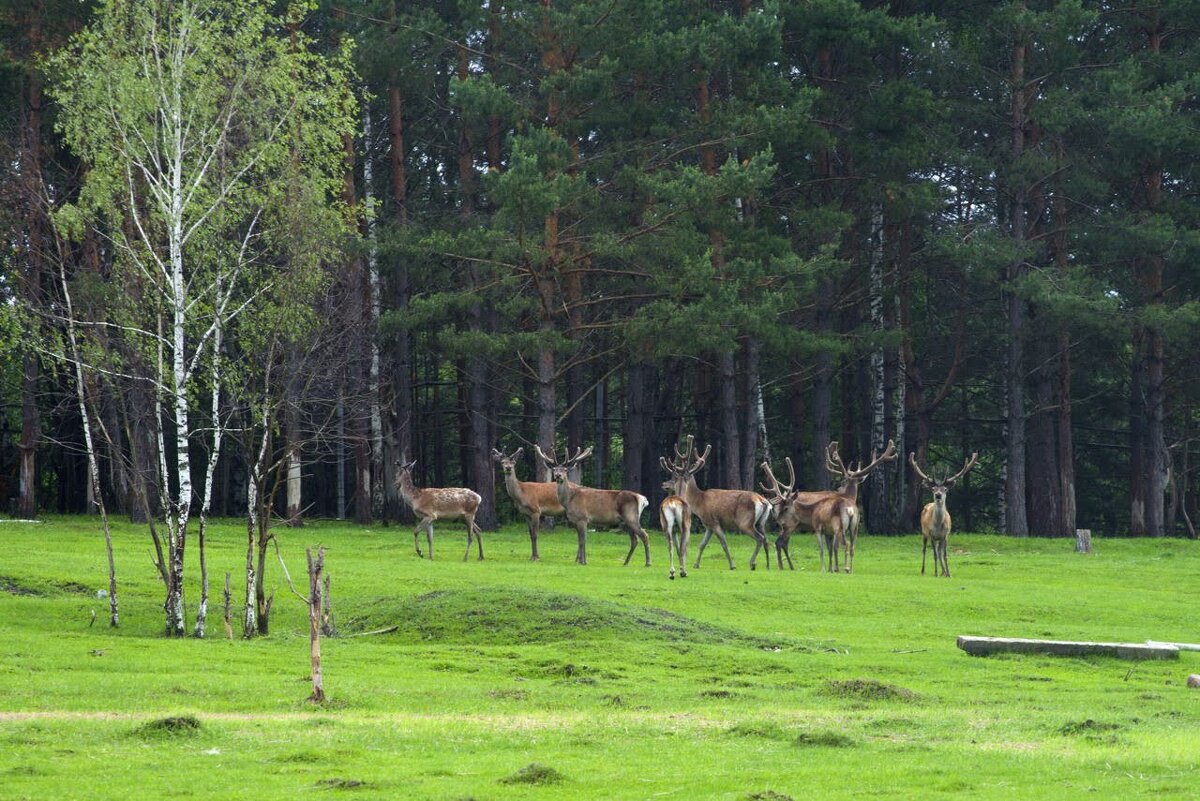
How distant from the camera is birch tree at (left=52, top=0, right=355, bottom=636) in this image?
2486cm

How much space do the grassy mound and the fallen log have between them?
2421 mm

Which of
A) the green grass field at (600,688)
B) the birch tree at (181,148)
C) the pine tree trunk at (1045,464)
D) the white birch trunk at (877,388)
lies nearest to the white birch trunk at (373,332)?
the birch tree at (181,148)

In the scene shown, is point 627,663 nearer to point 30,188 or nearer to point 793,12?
point 30,188

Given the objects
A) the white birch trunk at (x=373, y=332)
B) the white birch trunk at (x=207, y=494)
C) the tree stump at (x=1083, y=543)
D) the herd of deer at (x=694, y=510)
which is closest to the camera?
the white birch trunk at (x=207, y=494)

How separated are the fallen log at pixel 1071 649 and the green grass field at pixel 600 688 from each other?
208 mm

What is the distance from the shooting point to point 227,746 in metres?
12.8

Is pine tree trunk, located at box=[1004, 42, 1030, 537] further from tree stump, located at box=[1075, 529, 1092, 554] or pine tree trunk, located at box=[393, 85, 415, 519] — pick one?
pine tree trunk, located at box=[393, 85, 415, 519]

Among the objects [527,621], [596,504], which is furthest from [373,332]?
[527,621]

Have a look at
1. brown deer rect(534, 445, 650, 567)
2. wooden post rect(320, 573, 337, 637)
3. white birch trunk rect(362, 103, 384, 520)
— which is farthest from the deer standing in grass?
white birch trunk rect(362, 103, 384, 520)

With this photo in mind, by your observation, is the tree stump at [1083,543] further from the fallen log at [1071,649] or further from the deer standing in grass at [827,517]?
the fallen log at [1071,649]

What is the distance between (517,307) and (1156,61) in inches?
745

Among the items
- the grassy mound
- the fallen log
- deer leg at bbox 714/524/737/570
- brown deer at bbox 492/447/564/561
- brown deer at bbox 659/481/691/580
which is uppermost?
brown deer at bbox 492/447/564/561

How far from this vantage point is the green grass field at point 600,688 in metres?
11.7

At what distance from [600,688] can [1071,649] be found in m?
6.30
